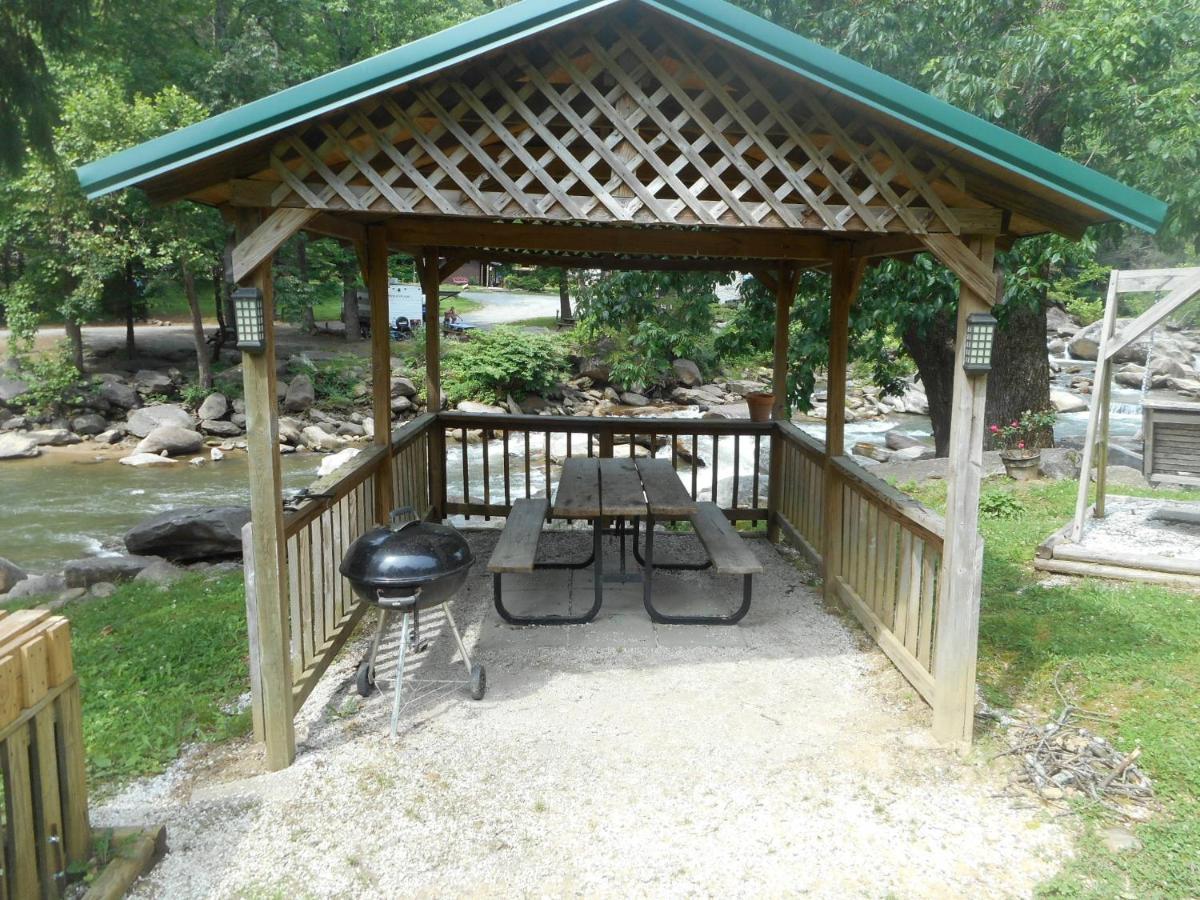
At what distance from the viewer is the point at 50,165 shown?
6172 millimetres

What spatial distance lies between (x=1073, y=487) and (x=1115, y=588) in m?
3.04

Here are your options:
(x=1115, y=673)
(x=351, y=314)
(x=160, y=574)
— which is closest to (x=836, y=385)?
(x=1115, y=673)

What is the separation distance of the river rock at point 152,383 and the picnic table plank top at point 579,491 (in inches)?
570

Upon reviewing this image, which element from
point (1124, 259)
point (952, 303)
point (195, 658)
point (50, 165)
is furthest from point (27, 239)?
point (1124, 259)

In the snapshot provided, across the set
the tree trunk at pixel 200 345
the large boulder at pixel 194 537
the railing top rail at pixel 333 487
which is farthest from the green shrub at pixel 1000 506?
the tree trunk at pixel 200 345

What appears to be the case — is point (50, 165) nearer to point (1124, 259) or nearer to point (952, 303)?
point (952, 303)

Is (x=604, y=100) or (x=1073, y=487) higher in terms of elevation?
(x=604, y=100)

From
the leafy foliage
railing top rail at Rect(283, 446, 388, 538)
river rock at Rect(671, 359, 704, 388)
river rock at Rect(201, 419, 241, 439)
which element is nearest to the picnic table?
railing top rail at Rect(283, 446, 388, 538)

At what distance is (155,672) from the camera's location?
4477 millimetres

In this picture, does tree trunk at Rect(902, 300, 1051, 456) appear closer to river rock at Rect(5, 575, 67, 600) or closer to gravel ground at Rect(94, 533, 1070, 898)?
gravel ground at Rect(94, 533, 1070, 898)

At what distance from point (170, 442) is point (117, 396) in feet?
10.9

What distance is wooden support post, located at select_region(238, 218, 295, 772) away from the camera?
3.38 metres

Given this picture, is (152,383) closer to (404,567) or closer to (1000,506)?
(1000,506)

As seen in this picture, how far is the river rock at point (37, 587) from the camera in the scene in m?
6.72
